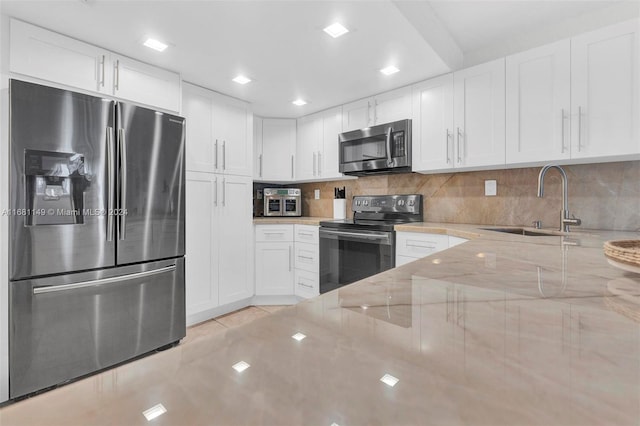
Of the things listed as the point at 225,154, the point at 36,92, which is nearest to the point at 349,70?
the point at 225,154

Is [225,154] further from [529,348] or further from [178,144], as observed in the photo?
[529,348]

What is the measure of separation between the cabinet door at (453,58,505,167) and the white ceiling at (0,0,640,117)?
24cm

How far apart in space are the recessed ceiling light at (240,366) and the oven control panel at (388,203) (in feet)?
9.44

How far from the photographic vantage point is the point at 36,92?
1.70m

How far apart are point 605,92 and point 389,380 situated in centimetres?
251

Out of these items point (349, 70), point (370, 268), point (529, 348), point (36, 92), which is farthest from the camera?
point (370, 268)

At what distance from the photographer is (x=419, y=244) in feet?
7.87

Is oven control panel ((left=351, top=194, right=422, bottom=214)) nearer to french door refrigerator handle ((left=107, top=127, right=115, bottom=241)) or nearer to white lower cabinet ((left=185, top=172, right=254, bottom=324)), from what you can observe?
white lower cabinet ((left=185, top=172, right=254, bottom=324))

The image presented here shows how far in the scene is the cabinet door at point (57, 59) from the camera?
5.75 feet

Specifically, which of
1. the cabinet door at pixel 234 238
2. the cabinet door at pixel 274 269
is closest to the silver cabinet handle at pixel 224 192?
the cabinet door at pixel 234 238

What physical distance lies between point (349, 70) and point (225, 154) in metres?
1.38

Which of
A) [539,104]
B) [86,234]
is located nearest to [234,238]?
[86,234]

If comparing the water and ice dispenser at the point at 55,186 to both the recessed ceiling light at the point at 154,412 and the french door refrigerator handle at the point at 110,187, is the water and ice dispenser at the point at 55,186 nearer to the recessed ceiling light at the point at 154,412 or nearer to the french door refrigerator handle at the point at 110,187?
the french door refrigerator handle at the point at 110,187

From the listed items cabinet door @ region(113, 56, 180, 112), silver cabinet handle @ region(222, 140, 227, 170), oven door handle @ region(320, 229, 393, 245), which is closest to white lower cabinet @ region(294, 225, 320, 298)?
oven door handle @ region(320, 229, 393, 245)
